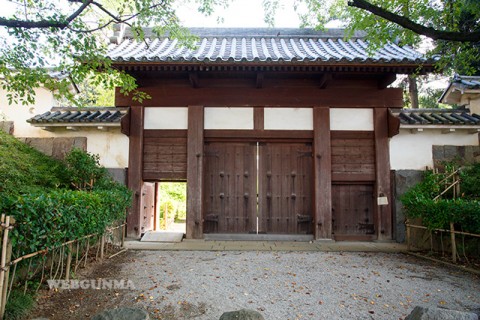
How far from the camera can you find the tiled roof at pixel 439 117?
23.9ft

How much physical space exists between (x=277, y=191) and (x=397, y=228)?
3.11 m

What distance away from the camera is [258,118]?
7762mm

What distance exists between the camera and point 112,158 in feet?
25.3

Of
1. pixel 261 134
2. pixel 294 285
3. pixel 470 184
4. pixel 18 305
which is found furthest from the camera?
pixel 261 134

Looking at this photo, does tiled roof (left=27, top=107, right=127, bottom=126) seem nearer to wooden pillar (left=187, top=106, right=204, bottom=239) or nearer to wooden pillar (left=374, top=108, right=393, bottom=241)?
wooden pillar (left=187, top=106, right=204, bottom=239)

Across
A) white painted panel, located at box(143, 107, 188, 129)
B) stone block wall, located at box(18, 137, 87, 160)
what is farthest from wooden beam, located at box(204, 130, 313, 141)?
stone block wall, located at box(18, 137, 87, 160)

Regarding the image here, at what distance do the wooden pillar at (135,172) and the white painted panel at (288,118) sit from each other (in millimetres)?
3327

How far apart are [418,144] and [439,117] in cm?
84

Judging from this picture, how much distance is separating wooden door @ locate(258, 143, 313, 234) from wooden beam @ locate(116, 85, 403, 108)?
1.19 meters

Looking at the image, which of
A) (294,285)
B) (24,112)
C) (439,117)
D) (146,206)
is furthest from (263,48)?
(24,112)

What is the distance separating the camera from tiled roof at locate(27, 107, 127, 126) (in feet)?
24.1

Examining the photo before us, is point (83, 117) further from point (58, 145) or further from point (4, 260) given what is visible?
point (4, 260)

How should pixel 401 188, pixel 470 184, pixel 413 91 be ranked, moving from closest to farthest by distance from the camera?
pixel 470 184 < pixel 401 188 < pixel 413 91

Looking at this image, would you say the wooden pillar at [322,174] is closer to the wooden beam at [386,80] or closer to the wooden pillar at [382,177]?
the wooden pillar at [382,177]
